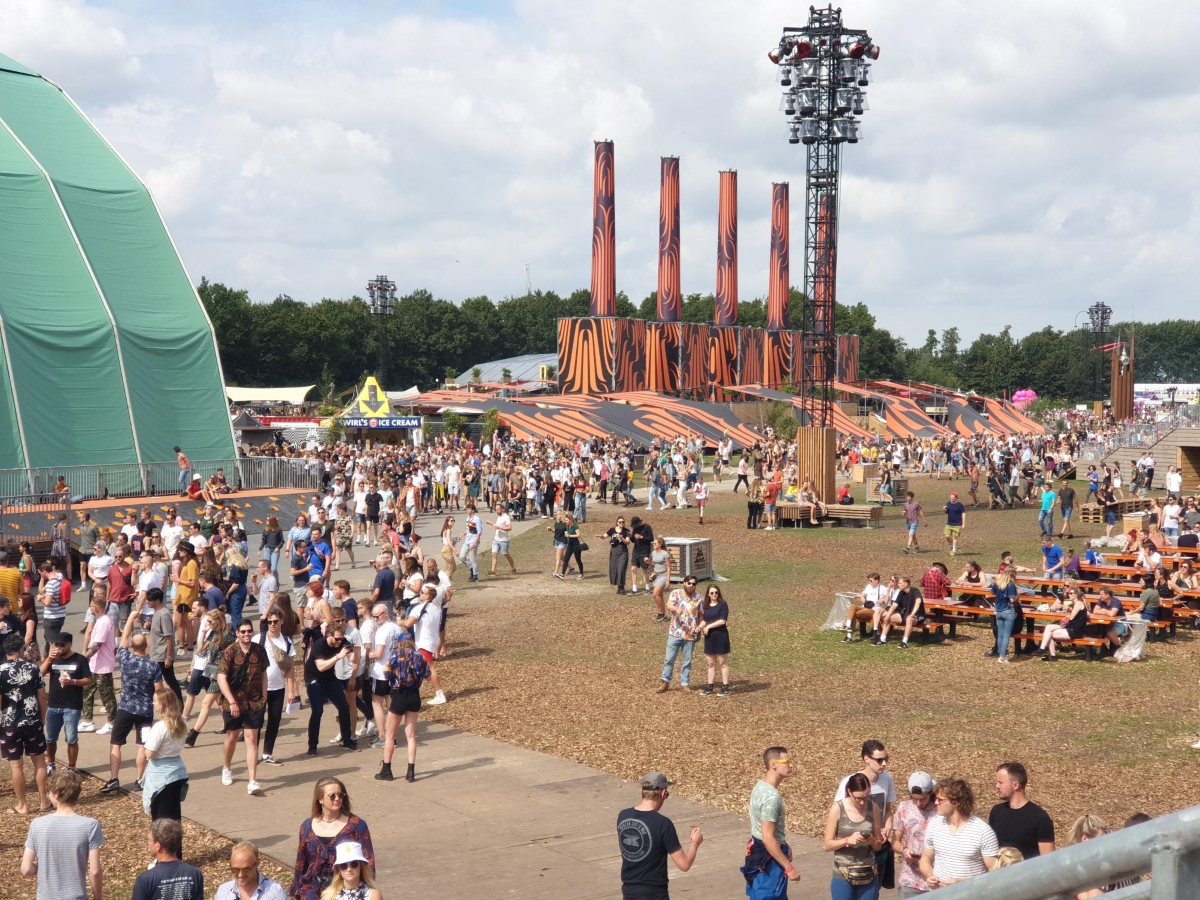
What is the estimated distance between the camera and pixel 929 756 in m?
11.7

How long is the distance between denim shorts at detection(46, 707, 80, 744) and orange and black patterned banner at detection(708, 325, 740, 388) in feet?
231

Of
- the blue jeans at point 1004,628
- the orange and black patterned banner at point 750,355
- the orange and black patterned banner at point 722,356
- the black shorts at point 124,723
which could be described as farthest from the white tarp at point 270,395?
the black shorts at point 124,723

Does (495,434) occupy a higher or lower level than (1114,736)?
higher

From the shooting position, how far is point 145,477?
27.8 m

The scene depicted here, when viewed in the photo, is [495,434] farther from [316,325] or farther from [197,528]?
[316,325]

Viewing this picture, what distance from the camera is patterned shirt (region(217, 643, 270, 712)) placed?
10625mm

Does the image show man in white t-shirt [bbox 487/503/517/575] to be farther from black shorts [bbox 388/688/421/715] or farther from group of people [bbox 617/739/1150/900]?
group of people [bbox 617/739/1150/900]

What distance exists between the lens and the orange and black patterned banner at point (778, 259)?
88.2 metres

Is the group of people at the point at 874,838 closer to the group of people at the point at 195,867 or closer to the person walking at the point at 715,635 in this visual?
the group of people at the point at 195,867

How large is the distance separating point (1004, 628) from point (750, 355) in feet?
228

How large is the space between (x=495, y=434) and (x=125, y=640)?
137ft

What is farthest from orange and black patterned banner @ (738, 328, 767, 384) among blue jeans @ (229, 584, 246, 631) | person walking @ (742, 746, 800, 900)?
person walking @ (742, 746, 800, 900)

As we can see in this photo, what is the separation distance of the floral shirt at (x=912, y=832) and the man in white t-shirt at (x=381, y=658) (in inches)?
222

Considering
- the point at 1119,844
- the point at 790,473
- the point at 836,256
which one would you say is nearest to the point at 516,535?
the point at 790,473
